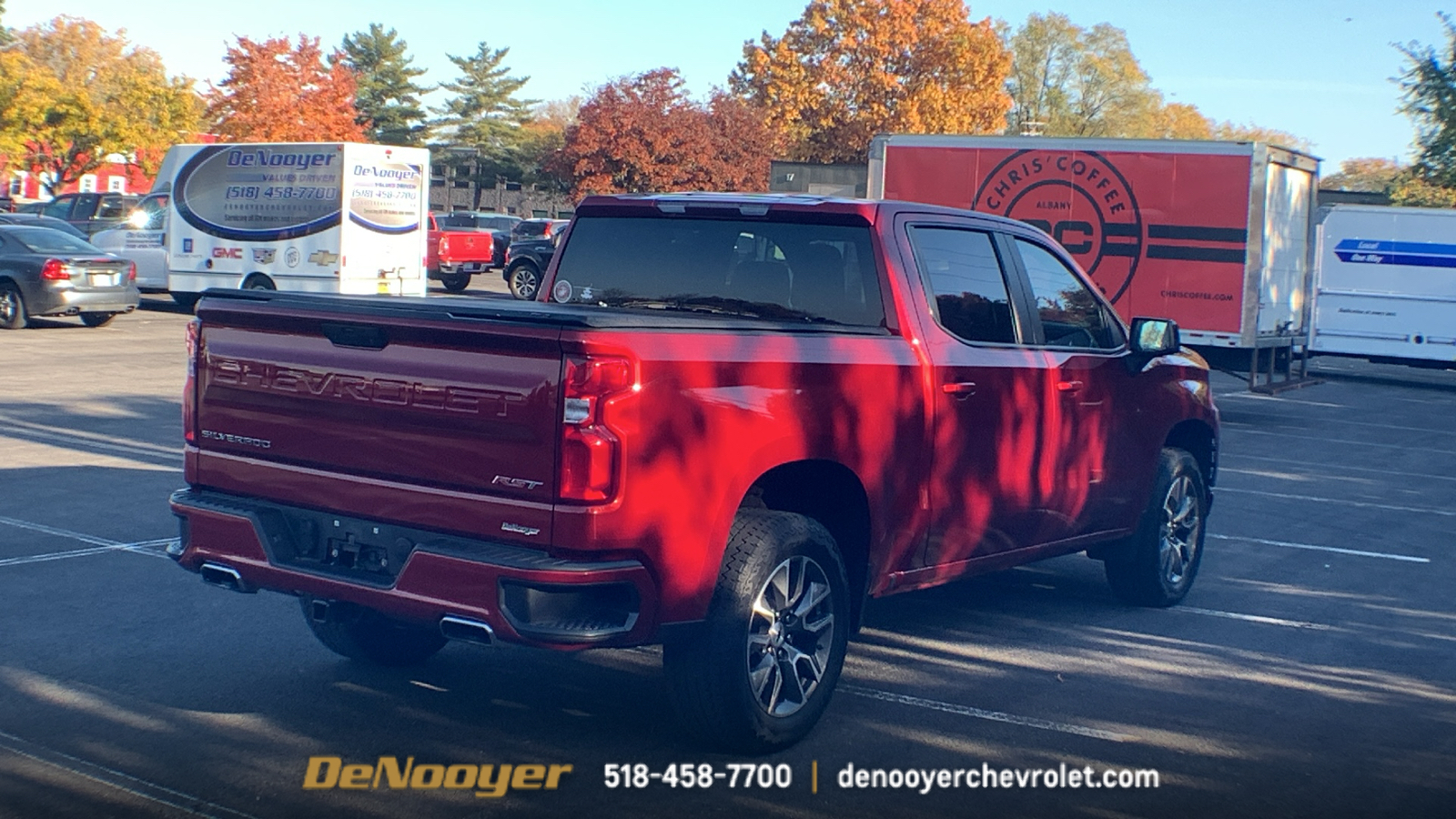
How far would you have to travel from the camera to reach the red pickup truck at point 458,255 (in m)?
34.3

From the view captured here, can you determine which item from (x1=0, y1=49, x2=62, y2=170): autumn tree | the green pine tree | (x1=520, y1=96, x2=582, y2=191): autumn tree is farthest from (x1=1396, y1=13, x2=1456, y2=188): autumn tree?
the green pine tree

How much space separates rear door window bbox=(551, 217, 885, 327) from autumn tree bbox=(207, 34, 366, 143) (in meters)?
46.4

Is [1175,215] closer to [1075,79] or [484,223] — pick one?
[484,223]

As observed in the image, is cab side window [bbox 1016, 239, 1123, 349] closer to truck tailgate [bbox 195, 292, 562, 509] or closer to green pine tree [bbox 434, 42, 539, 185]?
truck tailgate [bbox 195, 292, 562, 509]

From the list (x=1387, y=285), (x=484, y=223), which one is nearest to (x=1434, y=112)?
(x=1387, y=285)

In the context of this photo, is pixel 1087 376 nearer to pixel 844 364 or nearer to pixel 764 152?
pixel 844 364

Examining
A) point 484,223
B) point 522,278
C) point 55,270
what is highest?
point 484,223

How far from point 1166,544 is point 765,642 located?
11.2 feet

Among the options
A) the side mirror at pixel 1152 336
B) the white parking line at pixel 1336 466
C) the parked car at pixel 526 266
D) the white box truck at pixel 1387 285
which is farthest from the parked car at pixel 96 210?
the side mirror at pixel 1152 336

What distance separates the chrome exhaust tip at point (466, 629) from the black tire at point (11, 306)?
762 inches

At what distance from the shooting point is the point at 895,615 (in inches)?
295

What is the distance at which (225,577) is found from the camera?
5.16 meters

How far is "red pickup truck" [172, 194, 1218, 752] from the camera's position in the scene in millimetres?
4508

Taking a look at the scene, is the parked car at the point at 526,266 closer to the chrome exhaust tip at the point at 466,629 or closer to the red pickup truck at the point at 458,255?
the red pickup truck at the point at 458,255
